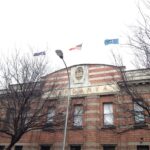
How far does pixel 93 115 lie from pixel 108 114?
4.31 ft

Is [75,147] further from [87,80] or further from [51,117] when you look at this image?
[87,80]

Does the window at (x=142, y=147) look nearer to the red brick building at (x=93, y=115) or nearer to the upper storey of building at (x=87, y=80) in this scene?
the red brick building at (x=93, y=115)

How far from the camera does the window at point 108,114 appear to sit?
23066mm

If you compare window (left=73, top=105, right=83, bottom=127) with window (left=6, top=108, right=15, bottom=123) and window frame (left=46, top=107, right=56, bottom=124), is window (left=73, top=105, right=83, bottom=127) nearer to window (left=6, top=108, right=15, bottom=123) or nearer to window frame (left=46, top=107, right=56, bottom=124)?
window frame (left=46, top=107, right=56, bottom=124)

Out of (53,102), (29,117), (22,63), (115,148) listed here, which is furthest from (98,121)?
(22,63)

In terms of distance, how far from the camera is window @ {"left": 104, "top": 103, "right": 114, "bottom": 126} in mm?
23066

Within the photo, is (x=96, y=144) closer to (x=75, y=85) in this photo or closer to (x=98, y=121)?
(x=98, y=121)

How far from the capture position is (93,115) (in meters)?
23.7

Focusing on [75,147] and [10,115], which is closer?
[10,115]

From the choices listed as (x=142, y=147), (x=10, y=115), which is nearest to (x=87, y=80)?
(x=142, y=147)

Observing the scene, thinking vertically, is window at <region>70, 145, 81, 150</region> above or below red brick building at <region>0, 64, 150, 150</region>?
below

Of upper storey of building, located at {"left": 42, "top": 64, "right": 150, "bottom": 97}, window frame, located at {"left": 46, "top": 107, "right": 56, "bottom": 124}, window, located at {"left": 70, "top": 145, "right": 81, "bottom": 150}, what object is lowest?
window, located at {"left": 70, "top": 145, "right": 81, "bottom": 150}

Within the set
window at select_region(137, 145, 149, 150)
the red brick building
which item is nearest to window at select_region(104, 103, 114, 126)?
the red brick building

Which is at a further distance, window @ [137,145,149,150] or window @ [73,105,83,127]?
window @ [73,105,83,127]
